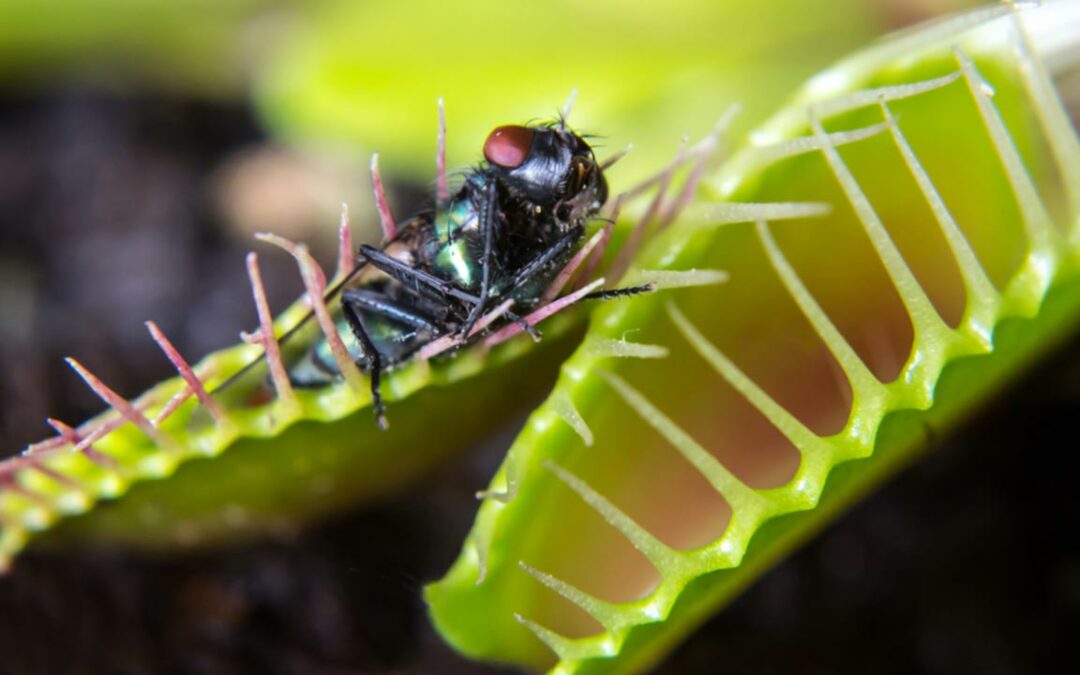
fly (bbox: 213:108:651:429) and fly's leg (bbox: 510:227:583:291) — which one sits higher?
fly (bbox: 213:108:651:429)

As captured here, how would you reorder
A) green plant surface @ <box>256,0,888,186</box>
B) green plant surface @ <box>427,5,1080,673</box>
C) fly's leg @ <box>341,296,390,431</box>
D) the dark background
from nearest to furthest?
green plant surface @ <box>427,5,1080,673</box> < fly's leg @ <box>341,296,390,431</box> < the dark background < green plant surface @ <box>256,0,888,186</box>

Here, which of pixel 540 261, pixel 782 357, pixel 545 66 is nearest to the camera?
pixel 540 261

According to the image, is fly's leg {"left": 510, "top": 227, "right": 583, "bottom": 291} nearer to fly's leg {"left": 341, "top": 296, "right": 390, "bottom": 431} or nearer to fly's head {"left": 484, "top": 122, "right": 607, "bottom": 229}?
fly's head {"left": 484, "top": 122, "right": 607, "bottom": 229}

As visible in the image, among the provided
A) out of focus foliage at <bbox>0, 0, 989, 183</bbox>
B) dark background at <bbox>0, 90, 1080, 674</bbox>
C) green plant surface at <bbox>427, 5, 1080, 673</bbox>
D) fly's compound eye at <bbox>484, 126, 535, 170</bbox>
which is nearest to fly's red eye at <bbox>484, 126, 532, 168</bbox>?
fly's compound eye at <bbox>484, 126, 535, 170</bbox>

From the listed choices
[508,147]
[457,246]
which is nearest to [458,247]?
[457,246]

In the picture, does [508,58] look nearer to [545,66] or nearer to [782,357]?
[545,66]

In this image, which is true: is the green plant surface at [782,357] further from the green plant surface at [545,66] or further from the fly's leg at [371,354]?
the green plant surface at [545,66]
